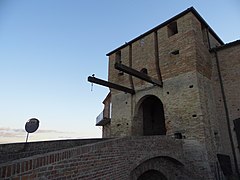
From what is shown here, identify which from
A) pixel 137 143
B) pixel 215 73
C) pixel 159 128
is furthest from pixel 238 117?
pixel 137 143

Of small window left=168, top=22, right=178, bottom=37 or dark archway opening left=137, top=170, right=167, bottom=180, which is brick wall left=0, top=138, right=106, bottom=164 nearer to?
dark archway opening left=137, top=170, right=167, bottom=180

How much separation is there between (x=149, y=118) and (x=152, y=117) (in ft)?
1.25

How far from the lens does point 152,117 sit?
1247cm

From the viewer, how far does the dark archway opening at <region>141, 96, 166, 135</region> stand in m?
11.8

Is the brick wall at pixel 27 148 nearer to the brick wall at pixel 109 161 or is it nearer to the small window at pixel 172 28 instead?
the brick wall at pixel 109 161

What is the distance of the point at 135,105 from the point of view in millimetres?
10961

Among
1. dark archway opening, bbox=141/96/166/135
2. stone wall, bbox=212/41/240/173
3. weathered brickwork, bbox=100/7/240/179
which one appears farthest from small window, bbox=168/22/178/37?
dark archway opening, bbox=141/96/166/135

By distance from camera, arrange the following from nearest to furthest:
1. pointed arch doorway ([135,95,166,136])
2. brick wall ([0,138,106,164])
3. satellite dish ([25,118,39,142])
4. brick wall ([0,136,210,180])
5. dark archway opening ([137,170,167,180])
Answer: brick wall ([0,136,210,180]) < brick wall ([0,138,106,164]) < satellite dish ([25,118,39,142]) < dark archway opening ([137,170,167,180]) < pointed arch doorway ([135,95,166,136])

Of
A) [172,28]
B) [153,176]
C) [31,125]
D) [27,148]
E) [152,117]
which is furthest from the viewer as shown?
[152,117]

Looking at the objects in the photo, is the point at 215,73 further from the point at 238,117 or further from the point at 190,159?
the point at 190,159

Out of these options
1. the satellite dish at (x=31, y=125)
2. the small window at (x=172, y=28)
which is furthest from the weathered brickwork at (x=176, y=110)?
the satellite dish at (x=31, y=125)

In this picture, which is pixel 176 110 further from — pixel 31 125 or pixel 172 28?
pixel 31 125

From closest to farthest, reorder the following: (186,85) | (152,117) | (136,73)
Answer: (136,73)
(186,85)
(152,117)

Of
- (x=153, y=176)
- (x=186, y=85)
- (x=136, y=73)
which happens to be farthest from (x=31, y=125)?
(x=186, y=85)
